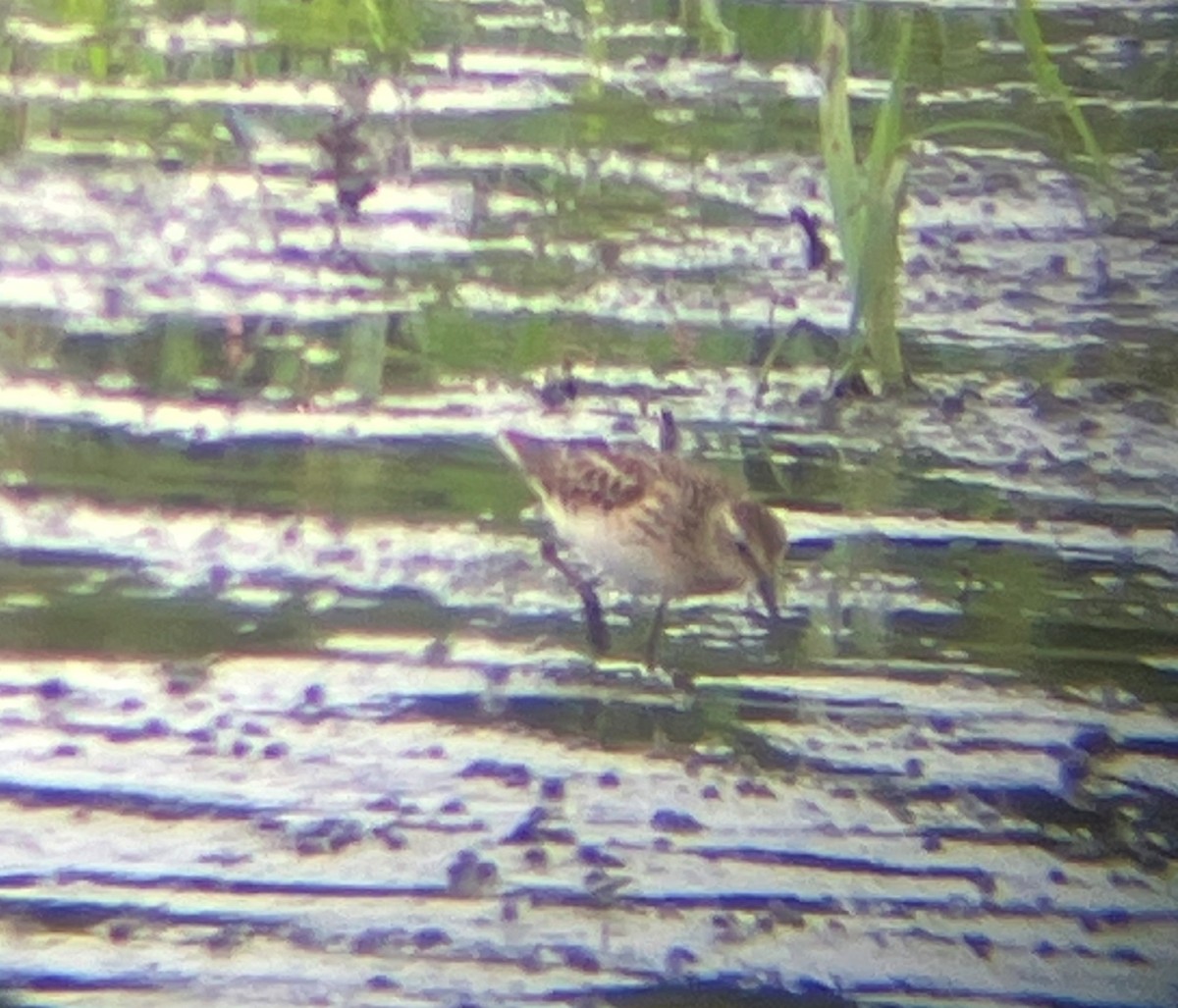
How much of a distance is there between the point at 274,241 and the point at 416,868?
45 cm

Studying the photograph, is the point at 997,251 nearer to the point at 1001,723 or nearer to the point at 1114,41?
the point at 1114,41

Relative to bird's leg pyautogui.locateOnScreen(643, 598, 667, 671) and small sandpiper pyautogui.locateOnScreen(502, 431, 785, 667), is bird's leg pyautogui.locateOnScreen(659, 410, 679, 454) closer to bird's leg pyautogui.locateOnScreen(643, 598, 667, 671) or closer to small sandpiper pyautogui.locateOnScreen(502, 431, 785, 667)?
small sandpiper pyautogui.locateOnScreen(502, 431, 785, 667)

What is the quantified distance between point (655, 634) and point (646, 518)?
8 centimetres

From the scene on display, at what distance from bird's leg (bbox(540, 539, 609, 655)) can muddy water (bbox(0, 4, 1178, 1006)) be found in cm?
1

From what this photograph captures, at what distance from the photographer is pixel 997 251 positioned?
0.94 metres

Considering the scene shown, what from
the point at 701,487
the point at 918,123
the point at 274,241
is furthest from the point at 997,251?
the point at 274,241

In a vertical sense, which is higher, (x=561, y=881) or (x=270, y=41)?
(x=270, y=41)

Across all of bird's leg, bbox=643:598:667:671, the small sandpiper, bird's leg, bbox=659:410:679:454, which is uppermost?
bird's leg, bbox=659:410:679:454

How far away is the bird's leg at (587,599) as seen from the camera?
0.96 m

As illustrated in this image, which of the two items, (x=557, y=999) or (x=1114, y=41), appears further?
(x=557, y=999)

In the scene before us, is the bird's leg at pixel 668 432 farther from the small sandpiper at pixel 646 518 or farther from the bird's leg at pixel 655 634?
the bird's leg at pixel 655 634

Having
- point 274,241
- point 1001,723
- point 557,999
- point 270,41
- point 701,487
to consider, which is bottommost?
point 557,999

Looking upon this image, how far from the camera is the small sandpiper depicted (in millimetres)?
936

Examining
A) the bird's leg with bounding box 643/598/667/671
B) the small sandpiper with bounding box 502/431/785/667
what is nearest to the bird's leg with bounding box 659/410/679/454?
the small sandpiper with bounding box 502/431/785/667
